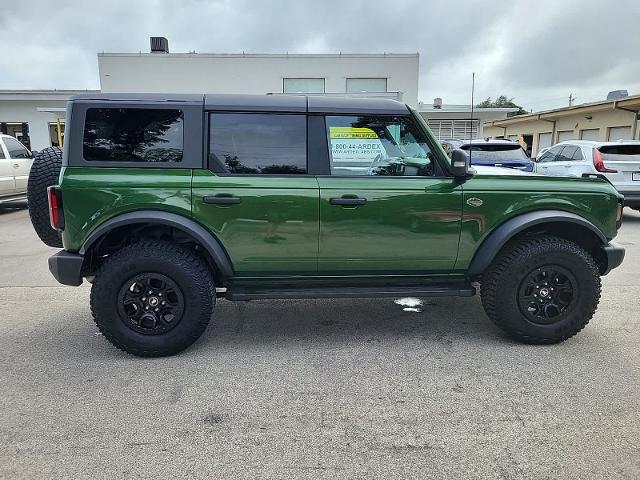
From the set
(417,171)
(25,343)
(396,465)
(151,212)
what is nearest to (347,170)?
(417,171)

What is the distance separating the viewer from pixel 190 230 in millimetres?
3457

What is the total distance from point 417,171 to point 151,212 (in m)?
2.10

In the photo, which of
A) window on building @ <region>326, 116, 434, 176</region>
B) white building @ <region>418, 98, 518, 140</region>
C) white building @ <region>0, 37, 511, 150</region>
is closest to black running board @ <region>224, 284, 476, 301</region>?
window on building @ <region>326, 116, 434, 176</region>

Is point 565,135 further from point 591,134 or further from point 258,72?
point 258,72

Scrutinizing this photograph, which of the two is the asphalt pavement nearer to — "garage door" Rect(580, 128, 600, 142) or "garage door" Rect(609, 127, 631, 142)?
"garage door" Rect(609, 127, 631, 142)

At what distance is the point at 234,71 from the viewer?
1759 cm

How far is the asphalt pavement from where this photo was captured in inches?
95.7

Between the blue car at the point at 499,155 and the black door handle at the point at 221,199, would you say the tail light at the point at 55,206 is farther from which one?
the blue car at the point at 499,155

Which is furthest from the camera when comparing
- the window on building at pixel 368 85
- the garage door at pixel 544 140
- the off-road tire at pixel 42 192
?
the garage door at pixel 544 140

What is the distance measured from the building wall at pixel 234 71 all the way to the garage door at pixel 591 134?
993 cm

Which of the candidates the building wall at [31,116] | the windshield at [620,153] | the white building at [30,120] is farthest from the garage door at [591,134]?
the building wall at [31,116]

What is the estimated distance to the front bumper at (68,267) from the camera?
3480mm

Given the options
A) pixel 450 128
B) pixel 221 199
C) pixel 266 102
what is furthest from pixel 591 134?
pixel 221 199

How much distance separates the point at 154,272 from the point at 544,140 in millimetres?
27564
